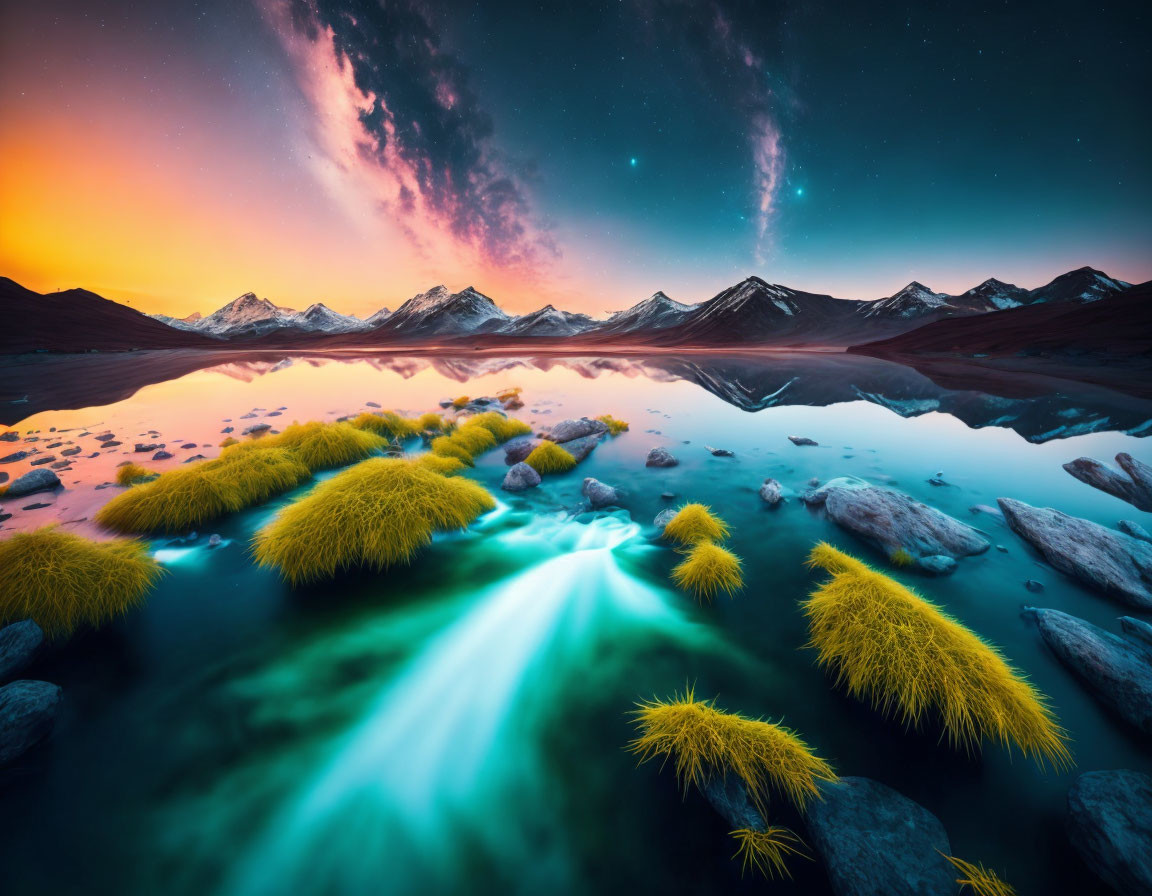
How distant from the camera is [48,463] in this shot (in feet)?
24.6

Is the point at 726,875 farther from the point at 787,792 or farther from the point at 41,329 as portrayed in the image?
the point at 41,329

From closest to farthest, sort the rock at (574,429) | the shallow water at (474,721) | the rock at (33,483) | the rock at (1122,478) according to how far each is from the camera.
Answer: the shallow water at (474,721)
the rock at (33,483)
the rock at (1122,478)
the rock at (574,429)

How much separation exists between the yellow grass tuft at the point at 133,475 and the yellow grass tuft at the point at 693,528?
31.3ft

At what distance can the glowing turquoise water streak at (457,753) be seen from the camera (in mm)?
2400

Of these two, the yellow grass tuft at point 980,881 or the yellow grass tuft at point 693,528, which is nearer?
the yellow grass tuft at point 980,881

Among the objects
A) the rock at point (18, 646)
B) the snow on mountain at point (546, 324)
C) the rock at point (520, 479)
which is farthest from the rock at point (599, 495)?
the snow on mountain at point (546, 324)

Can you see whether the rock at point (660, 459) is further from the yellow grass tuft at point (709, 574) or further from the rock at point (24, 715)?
the rock at point (24, 715)

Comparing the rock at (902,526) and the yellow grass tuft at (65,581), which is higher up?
the yellow grass tuft at (65,581)

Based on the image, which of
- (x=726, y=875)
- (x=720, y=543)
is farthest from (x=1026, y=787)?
(x=720, y=543)

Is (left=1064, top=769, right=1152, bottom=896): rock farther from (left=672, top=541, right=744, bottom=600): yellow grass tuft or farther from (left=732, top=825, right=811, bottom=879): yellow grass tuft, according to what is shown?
(left=672, top=541, right=744, bottom=600): yellow grass tuft

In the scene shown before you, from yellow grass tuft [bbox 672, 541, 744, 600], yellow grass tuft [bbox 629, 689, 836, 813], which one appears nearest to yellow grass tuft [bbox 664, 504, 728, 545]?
yellow grass tuft [bbox 672, 541, 744, 600]

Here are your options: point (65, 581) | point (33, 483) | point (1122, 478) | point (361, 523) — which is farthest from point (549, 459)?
→ point (1122, 478)

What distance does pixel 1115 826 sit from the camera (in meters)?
2.26

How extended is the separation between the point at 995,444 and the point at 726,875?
519 inches
